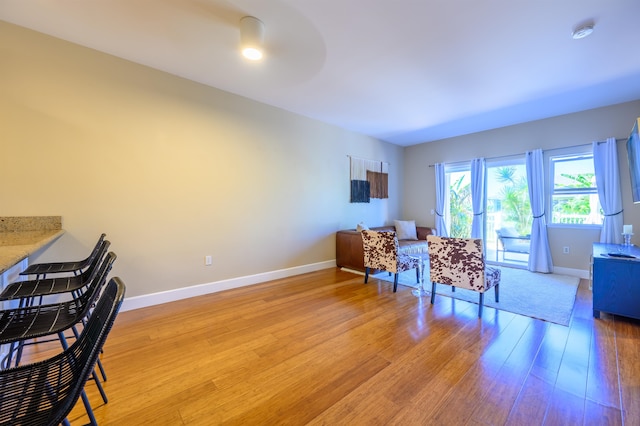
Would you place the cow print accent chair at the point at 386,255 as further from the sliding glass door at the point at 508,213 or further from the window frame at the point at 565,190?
the window frame at the point at 565,190

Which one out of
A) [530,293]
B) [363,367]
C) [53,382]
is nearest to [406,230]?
[530,293]

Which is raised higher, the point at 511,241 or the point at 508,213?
the point at 508,213

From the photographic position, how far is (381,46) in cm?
253

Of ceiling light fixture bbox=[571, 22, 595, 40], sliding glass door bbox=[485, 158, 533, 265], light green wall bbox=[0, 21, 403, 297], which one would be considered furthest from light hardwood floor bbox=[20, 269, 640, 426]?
ceiling light fixture bbox=[571, 22, 595, 40]

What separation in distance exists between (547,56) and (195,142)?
4.10 metres

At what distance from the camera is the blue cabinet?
2566 mm

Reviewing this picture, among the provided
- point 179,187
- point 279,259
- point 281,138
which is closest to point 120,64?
point 179,187

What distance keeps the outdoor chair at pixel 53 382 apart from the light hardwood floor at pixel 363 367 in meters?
0.70

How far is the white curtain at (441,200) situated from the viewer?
592cm

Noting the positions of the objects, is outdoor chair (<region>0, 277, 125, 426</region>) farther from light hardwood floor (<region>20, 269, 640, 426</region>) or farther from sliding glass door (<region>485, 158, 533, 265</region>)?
sliding glass door (<region>485, 158, 533, 265</region>)

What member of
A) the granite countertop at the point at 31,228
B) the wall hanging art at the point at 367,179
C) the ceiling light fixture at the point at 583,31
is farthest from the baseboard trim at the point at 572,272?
the granite countertop at the point at 31,228

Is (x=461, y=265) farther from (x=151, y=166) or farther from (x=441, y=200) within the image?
(x=151, y=166)

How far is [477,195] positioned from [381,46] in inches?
160

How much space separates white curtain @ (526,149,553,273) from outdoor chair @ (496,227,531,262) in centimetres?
21
